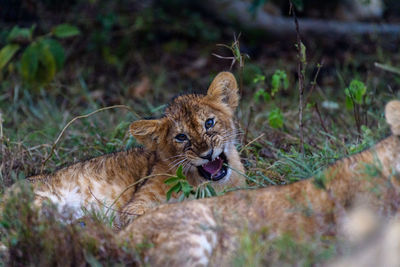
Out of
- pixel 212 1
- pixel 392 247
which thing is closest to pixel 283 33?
pixel 212 1

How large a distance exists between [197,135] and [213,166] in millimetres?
326

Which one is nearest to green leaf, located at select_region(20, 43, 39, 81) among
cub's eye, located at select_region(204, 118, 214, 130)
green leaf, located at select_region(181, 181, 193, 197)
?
cub's eye, located at select_region(204, 118, 214, 130)

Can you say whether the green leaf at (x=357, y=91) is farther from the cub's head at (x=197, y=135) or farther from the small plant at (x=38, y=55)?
the small plant at (x=38, y=55)

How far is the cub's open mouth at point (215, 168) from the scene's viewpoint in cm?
551

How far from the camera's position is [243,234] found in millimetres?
3666

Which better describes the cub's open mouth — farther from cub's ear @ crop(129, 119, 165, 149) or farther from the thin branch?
the thin branch

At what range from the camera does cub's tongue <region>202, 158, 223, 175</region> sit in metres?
5.55

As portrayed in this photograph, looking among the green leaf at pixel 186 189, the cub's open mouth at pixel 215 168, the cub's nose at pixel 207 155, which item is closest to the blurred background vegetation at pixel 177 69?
the cub's open mouth at pixel 215 168

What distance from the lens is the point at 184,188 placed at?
4.59m

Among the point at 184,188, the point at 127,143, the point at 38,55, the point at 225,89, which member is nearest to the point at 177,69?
the point at 38,55

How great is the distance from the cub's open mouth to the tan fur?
142 centimetres

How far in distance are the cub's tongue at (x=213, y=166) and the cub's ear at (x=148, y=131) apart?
499 mm

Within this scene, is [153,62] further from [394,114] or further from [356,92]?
[394,114]

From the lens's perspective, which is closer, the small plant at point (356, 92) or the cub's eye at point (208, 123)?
the cub's eye at point (208, 123)
